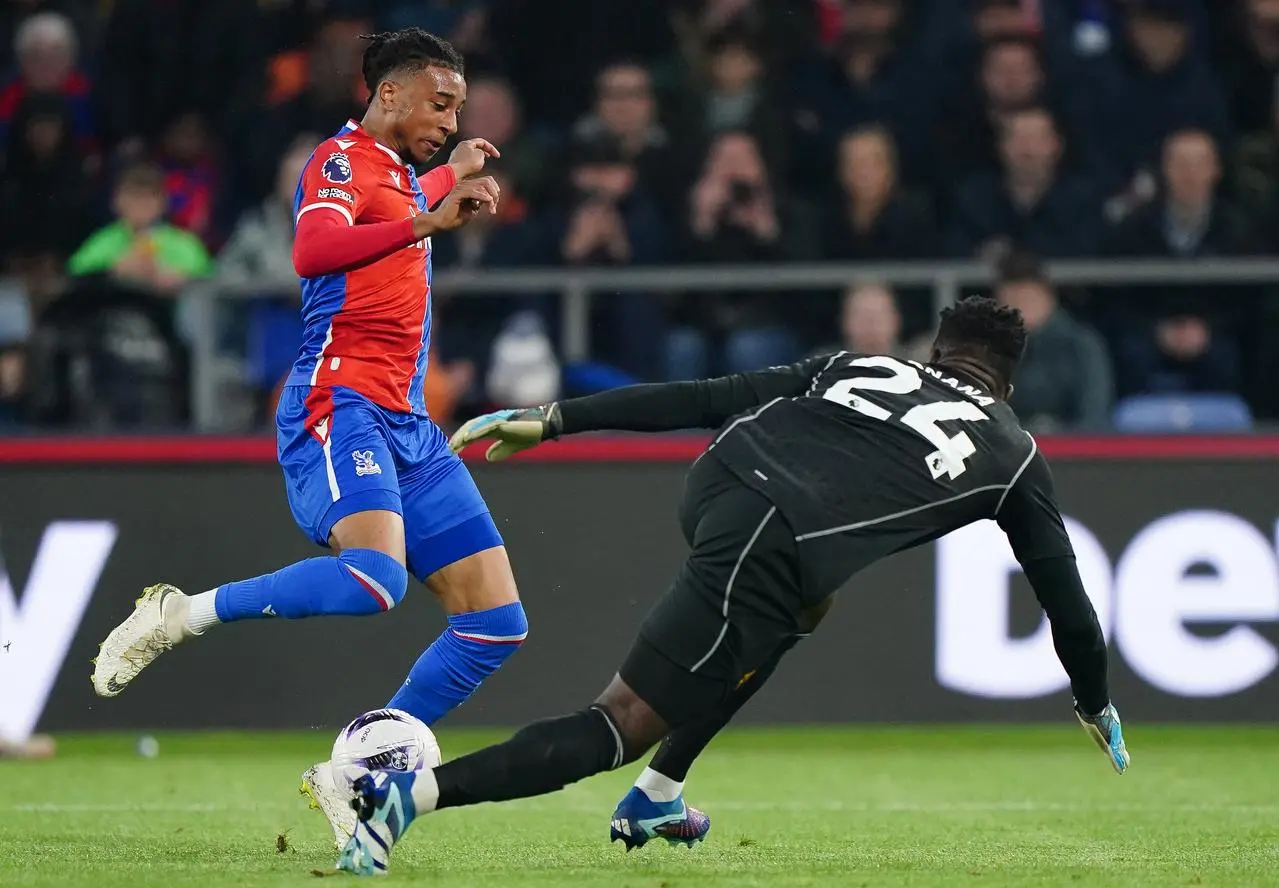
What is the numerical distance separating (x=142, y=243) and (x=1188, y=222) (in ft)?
18.3

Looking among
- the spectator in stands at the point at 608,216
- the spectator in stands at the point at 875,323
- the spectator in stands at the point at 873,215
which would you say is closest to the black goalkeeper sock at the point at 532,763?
the spectator in stands at the point at 875,323

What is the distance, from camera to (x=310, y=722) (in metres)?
9.44

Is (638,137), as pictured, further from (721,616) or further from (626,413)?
(721,616)

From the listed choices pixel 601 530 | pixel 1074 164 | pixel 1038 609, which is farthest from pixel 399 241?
pixel 1074 164

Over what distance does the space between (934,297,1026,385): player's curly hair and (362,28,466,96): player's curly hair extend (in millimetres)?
1782

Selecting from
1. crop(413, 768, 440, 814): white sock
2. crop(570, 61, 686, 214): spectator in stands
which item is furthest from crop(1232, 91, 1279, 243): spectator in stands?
crop(413, 768, 440, 814): white sock

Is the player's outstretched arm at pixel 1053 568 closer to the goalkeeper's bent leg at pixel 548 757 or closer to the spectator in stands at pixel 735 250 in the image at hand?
the goalkeeper's bent leg at pixel 548 757

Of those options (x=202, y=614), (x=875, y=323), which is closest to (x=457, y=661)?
(x=202, y=614)

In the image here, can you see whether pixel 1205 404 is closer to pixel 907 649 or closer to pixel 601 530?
pixel 907 649

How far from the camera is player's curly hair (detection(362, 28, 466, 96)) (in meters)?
6.12

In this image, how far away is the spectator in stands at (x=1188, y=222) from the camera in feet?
34.9

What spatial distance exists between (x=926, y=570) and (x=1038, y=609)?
545 millimetres

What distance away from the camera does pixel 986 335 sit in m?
5.42

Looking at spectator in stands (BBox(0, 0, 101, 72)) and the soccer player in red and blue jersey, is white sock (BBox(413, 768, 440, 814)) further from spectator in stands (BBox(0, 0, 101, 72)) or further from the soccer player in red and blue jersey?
spectator in stands (BBox(0, 0, 101, 72))
